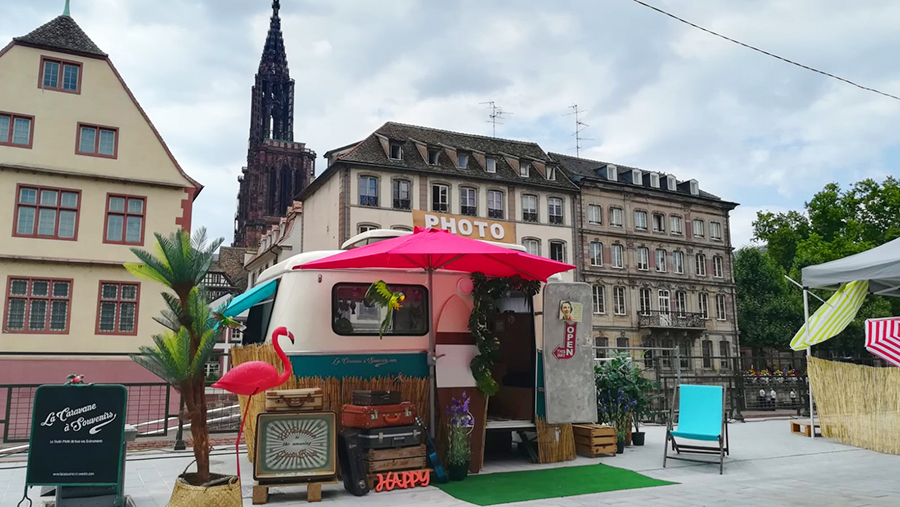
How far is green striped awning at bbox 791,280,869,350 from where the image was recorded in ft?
38.8

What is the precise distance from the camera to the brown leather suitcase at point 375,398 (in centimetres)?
736

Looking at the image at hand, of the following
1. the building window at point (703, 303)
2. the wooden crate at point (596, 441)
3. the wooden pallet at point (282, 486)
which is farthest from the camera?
the building window at point (703, 303)

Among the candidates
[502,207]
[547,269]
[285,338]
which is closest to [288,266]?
[285,338]

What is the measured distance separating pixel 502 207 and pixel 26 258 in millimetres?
23517

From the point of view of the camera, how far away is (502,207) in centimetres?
3741

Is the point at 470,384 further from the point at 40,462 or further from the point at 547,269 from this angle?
the point at 40,462

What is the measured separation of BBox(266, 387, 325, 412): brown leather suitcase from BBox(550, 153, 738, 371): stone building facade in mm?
33369

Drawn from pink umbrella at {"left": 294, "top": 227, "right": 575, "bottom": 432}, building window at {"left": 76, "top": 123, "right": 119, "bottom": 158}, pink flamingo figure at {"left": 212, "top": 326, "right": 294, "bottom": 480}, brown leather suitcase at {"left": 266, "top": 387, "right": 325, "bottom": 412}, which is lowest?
brown leather suitcase at {"left": 266, "top": 387, "right": 325, "bottom": 412}

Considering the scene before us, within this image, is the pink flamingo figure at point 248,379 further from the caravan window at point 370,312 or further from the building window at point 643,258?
the building window at point 643,258

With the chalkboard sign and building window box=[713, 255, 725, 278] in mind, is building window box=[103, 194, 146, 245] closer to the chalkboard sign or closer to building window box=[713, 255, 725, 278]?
the chalkboard sign

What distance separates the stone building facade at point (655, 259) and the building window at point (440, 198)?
29.2 feet

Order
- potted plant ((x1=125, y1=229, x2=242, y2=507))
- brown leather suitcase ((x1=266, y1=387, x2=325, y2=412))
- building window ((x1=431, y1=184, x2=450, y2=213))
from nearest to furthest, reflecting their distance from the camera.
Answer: potted plant ((x1=125, y1=229, x2=242, y2=507))
brown leather suitcase ((x1=266, y1=387, x2=325, y2=412))
building window ((x1=431, y1=184, x2=450, y2=213))

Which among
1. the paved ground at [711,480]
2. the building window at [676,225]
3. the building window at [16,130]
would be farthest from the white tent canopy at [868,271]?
the building window at [676,225]

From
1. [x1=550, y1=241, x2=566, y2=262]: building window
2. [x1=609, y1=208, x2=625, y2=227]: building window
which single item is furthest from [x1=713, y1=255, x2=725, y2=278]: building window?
[x1=550, y1=241, x2=566, y2=262]: building window
